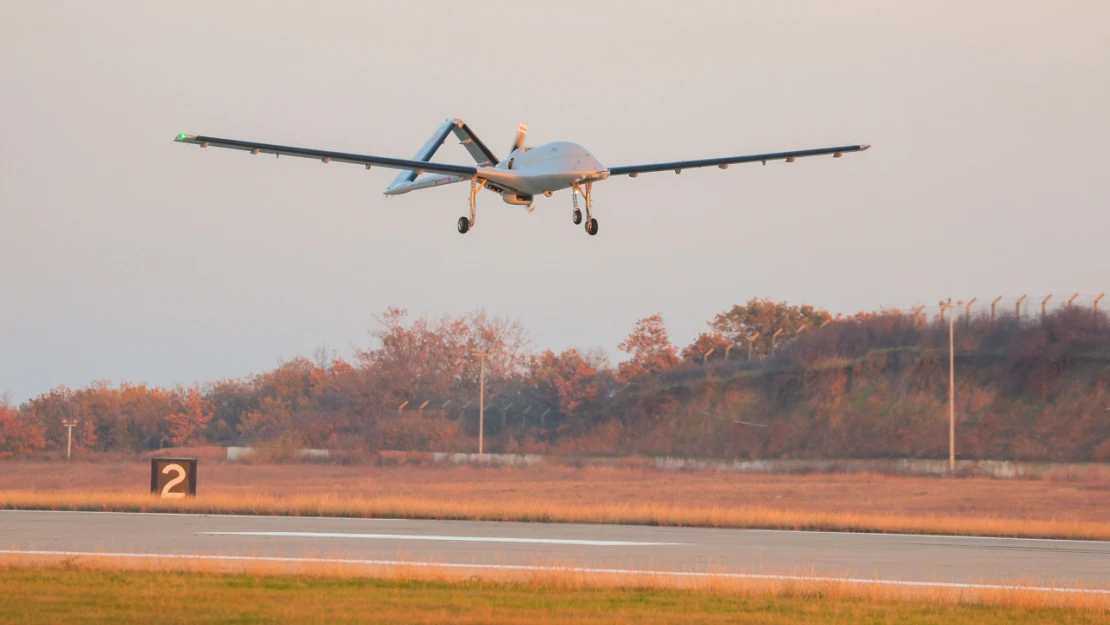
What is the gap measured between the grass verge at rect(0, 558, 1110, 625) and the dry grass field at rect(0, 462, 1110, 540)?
1707 centimetres

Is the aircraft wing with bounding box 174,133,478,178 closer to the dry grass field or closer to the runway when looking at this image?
the runway

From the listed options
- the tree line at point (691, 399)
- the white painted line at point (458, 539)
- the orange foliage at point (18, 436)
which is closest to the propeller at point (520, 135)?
the white painted line at point (458, 539)

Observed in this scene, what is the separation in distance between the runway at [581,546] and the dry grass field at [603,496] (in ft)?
8.40

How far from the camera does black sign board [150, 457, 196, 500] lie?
150 ft

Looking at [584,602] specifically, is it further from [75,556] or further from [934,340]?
[934,340]

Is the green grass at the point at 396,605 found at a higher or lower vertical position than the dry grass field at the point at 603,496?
→ higher

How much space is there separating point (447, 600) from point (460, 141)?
38.1 feet

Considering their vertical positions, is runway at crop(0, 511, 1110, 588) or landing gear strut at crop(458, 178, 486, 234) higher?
landing gear strut at crop(458, 178, 486, 234)

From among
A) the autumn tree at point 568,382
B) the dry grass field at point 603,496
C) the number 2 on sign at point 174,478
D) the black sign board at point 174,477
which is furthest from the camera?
the autumn tree at point 568,382

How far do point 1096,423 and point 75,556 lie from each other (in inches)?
3202

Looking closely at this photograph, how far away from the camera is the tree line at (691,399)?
9662cm

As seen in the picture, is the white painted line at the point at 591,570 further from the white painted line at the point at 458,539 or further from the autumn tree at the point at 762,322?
the autumn tree at the point at 762,322

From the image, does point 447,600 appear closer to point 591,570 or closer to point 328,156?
point 591,570

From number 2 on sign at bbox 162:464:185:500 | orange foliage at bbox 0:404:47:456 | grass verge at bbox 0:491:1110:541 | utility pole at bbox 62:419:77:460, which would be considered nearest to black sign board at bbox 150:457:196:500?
number 2 on sign at bbox 162:464:185:500
